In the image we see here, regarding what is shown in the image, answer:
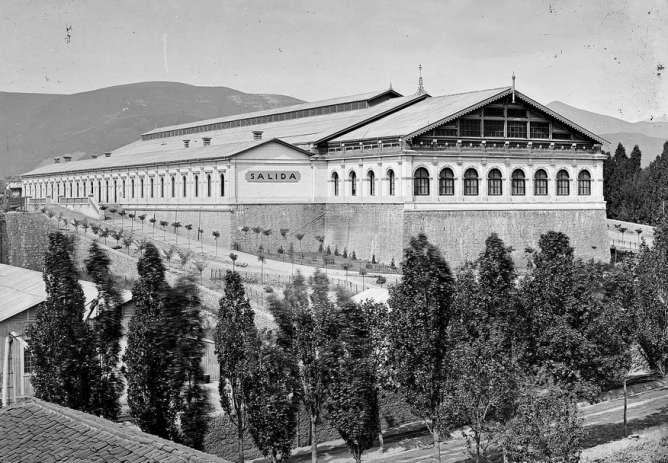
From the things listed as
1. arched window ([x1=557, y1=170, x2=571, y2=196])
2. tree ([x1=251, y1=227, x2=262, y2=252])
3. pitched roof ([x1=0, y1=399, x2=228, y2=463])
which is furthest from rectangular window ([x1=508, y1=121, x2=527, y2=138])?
pitched roof ([x1=0, y1=399, x2=228, y2=463])

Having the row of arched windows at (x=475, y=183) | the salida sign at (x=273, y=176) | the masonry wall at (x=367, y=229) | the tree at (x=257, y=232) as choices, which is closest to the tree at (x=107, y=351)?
the masonry wall at (x=367, y=229)

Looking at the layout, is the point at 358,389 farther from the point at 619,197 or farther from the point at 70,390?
the point at 619,197

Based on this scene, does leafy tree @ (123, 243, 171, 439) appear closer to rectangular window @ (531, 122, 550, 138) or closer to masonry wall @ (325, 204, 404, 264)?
masonry wall @ (325, 204, 404, 264)

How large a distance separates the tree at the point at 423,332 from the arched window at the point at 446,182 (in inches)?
1355

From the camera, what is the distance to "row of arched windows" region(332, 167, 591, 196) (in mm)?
68000

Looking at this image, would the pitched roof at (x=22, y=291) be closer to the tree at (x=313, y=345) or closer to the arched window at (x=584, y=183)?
the tree at (x=313, y=345)

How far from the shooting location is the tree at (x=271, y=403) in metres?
31.9

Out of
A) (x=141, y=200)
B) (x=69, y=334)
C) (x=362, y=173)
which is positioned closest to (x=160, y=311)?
(x=69, y=334)

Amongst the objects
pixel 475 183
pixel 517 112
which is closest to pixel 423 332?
pixel 475 183

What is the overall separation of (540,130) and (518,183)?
4581 mm

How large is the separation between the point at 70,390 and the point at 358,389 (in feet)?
29.6

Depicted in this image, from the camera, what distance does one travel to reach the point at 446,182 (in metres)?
68.8

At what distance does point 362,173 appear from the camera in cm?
7125

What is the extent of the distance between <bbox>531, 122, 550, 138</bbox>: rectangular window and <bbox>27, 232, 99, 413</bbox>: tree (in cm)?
4661
